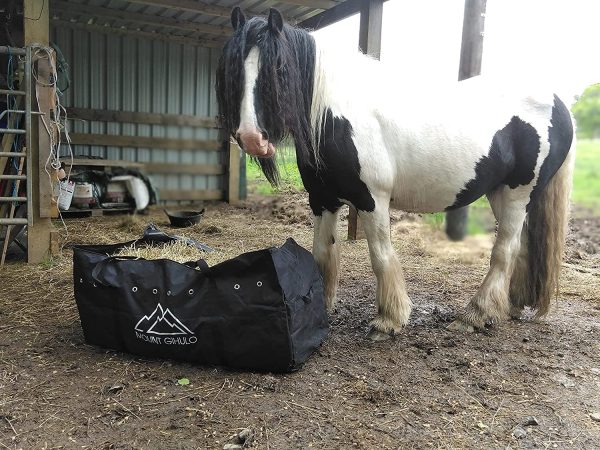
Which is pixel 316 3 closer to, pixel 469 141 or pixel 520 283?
pixel 469 141

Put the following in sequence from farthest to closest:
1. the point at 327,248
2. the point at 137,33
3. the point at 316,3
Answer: the point at 137,33 → the point at 316,3 → the point at 327,248

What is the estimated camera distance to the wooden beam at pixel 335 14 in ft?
19.3

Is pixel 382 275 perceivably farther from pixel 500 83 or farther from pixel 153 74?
pixel 153 74

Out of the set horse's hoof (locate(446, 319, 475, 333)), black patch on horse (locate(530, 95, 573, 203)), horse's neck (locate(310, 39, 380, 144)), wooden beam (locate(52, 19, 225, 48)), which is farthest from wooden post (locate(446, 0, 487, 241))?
wooden beam (locate(52, 19, 225, 48))

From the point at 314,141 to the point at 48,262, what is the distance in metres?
3.09

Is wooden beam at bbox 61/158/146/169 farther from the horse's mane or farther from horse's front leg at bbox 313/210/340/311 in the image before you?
the horse's mane

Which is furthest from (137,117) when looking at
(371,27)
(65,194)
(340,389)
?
(340,389)

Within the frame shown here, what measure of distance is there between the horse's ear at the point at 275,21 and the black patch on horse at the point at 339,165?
0.53 meters

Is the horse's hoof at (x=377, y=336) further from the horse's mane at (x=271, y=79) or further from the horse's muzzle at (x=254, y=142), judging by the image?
the horse's muzzle at (x=254, y=142)

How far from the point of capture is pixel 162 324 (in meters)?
2.40

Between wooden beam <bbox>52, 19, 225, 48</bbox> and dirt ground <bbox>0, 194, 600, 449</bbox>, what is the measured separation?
6.60 meters

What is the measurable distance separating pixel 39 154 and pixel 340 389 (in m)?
3.54

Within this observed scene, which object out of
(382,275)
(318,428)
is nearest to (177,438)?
(318,428)

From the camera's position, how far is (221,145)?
10.0m
